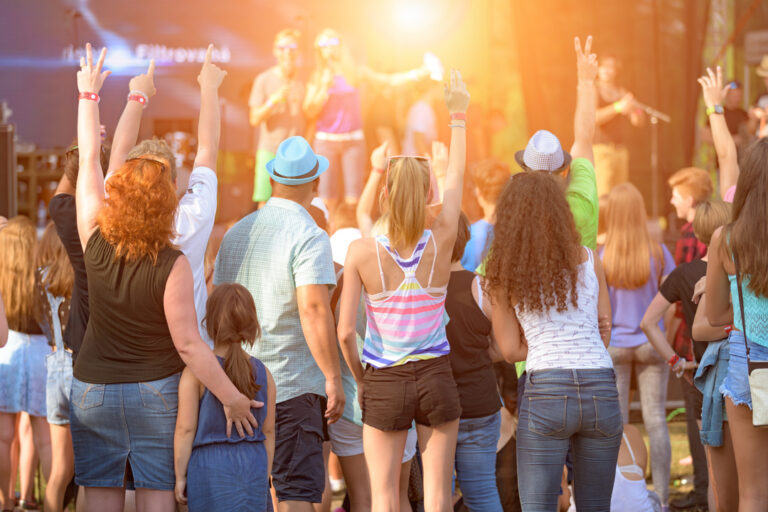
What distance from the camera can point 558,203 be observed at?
2988 mm

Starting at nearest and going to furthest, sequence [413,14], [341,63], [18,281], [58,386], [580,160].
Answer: [580,160] → [58,386] → [18,281] → [341,63] → [413,14]

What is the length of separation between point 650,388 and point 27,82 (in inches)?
252

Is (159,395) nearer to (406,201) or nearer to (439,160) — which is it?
(406,201)

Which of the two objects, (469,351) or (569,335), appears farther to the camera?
(469,351)

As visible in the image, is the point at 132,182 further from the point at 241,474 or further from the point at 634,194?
the point at 634,194

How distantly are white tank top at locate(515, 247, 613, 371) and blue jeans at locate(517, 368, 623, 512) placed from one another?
0.11ft

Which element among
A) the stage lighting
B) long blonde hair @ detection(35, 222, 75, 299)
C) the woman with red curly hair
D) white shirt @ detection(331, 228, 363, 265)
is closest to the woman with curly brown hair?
the woman with red curly hair

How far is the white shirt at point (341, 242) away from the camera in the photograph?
172 inches

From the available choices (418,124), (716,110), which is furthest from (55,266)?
(418,124)

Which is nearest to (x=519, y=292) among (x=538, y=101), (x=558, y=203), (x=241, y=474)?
(x=558, y=203)

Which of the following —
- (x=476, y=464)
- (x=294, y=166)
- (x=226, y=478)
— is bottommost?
(x=476, y=464)

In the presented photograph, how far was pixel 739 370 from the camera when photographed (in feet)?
10.1

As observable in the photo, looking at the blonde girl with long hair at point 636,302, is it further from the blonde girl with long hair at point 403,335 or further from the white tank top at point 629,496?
the blonde girl with long hair at point 403,335

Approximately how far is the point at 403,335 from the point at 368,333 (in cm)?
14
